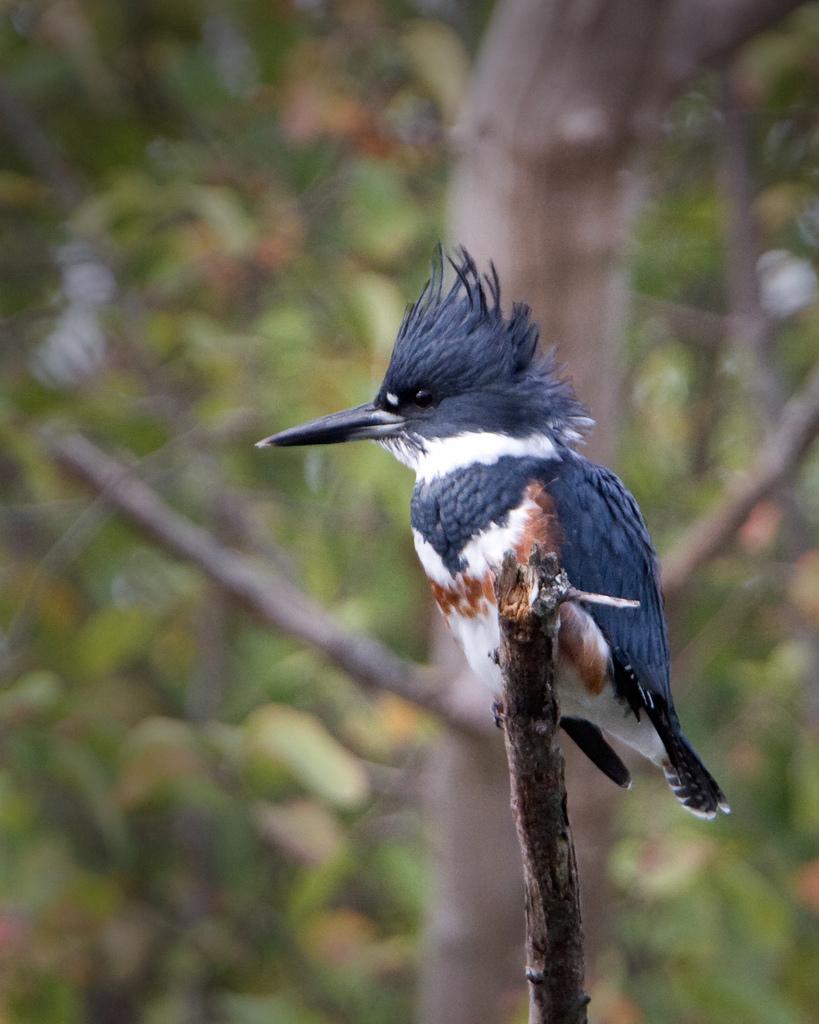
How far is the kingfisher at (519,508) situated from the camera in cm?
198

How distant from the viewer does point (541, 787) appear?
60.0 inches

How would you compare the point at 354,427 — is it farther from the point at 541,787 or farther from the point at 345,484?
the point at 345,484

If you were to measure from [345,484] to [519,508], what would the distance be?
2.56m

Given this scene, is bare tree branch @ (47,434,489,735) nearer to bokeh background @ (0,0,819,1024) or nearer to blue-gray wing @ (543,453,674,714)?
bokeh background @ (0,0,819,1024)

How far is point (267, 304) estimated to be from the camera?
446cm

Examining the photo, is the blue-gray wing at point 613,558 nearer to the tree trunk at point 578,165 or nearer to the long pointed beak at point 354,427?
the long pointed beak at point 354,427

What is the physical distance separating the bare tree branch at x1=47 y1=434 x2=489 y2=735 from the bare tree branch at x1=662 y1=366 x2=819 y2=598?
0.59m

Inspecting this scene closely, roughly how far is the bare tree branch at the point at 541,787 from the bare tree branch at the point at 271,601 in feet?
5.14

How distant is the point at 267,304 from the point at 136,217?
2.99ft

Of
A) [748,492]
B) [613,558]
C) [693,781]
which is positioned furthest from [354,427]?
[748,492]

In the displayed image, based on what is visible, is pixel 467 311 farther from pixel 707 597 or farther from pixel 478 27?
pixel 478 27

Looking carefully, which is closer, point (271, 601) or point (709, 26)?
point (271, 601)

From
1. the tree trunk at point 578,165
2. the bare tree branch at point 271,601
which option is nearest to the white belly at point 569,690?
the bare tree branch at point 271,601

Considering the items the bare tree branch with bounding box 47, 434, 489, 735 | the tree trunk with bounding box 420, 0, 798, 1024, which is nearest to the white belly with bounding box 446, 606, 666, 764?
the bare tree branch with bounding box 47, 434, 489, 735
